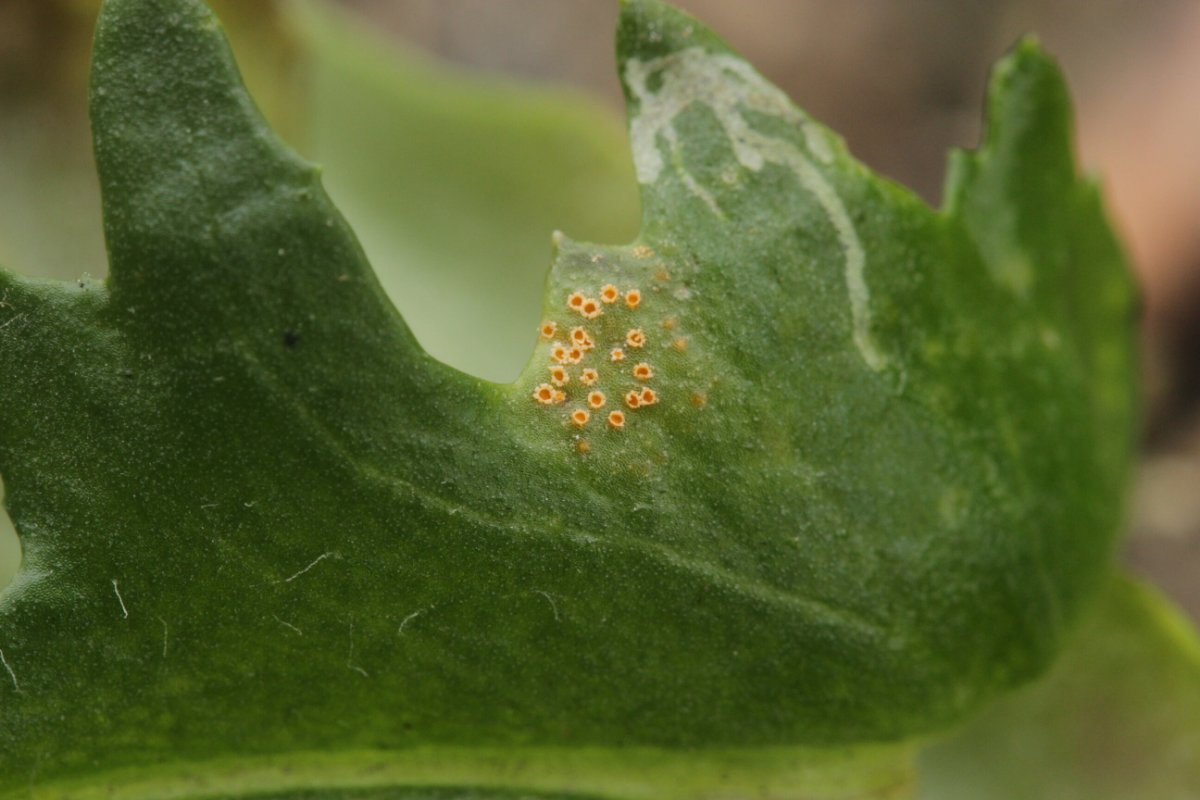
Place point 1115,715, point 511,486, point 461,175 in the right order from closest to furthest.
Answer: point 511,486, point 1115,715, point 461,175

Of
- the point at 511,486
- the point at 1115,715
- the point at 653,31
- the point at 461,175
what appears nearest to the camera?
the point at 511,486

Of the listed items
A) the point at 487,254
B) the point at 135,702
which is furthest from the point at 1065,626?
the point at 487,254

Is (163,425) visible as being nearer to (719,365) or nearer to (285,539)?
(285,539)

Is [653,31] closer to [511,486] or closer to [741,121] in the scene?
[741,121]

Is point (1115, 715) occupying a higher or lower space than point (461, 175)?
lower

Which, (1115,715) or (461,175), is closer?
(1115,715)

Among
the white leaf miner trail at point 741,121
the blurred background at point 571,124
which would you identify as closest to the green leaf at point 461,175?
the blurred background at point 571,124

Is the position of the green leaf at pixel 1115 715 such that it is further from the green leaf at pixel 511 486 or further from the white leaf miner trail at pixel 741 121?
the white leaf miner trail at pixel 741 121

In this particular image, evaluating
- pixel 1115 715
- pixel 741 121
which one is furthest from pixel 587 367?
pixel 1115 715
